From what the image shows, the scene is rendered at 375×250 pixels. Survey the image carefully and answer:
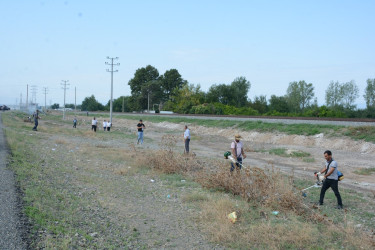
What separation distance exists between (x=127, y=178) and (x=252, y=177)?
15.5 ft

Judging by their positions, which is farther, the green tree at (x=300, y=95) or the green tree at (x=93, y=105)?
the green tree at (x=93, y=105)

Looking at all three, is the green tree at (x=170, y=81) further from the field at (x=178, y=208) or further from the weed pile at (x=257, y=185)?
the weed pile at (x=257, y=185)

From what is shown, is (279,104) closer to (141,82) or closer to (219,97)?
(219,97)

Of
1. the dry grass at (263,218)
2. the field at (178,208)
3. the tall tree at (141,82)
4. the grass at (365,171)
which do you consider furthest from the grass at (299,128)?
the tall tree at (141,82)

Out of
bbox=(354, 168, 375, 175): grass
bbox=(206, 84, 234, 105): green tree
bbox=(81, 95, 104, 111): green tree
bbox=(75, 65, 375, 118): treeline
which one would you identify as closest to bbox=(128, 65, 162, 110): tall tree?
bbox=(75, 65, 375, 118): treeline

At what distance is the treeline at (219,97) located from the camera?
67.5m

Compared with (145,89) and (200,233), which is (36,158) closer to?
(200,233)

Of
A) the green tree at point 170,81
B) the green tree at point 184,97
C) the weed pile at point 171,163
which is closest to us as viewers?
the weed pile at point 171,163

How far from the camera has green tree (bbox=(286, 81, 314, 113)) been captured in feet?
256

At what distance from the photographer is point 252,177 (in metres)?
8.30

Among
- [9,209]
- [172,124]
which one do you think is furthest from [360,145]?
[172,124]

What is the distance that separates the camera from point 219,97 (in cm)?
8394

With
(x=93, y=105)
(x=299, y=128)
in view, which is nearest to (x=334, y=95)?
(x=299, y=128)

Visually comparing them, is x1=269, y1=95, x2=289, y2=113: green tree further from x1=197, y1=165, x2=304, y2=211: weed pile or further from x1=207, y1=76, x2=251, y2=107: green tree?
x1=197, y1=165, x2=304, y2=211: weed pile
